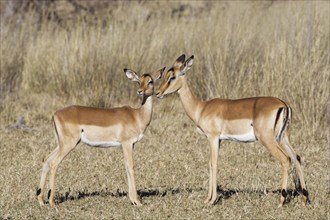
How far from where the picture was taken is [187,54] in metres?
13.4

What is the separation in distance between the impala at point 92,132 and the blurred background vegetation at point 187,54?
13.8ft

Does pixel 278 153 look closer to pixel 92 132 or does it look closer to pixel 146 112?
pixel 146 112

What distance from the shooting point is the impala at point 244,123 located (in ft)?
21.9

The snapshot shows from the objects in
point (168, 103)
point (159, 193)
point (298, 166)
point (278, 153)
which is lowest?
point (168, 103)

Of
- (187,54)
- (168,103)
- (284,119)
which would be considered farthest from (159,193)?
(187,54)

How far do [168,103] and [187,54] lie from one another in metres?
1.22

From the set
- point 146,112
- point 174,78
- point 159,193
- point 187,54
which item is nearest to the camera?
point 146,112

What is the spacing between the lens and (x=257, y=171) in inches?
342

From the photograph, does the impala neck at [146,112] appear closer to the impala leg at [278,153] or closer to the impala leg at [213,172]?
the impala leg at [213,172]

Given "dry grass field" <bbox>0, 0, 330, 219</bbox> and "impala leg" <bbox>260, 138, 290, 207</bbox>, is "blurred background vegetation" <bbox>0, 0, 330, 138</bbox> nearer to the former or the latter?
"dry grass field" <bbox>0, 0, 330, 219</bbox>

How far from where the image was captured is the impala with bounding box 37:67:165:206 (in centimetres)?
680

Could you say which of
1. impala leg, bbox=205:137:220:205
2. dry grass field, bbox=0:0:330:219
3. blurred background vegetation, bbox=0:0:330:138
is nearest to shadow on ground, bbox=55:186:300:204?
dry grass field, bbox=0:0:330:219

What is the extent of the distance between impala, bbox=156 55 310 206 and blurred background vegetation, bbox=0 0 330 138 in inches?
142

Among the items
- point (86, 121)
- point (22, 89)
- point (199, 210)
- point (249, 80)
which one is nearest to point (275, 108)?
point (199, 210)
